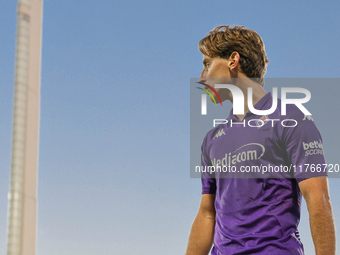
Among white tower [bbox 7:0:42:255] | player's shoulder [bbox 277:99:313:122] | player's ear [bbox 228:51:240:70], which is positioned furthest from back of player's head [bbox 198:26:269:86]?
white tower [bbox 7:0:42:255]

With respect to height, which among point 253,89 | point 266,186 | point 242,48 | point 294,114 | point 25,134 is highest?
point 242,48

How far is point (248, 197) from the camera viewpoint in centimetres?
409

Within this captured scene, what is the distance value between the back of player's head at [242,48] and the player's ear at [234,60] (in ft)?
0.11

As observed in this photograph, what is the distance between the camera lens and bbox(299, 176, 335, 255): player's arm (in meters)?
3.72

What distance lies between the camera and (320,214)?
12.4 feet

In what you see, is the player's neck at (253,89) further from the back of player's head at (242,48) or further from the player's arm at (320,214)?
the player's arm at (320,214)

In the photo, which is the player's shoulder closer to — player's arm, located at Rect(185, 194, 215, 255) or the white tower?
player's arm, located at Rect(185, 194, 215, 255)

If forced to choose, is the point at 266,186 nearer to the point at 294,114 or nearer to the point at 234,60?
the point at 294,114

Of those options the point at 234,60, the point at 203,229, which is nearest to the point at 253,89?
the point at 234,60

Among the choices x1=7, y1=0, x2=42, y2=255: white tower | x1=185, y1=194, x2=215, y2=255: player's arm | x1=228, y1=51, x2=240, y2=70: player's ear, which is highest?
x1=228, y1=51, x2=240, y2=70: player's ear

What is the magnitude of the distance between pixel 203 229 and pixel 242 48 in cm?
178

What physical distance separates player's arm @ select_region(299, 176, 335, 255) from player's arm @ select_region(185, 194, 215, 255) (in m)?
1.10

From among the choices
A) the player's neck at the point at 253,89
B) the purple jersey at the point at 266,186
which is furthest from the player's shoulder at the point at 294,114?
the player's neck at the point at 253,89

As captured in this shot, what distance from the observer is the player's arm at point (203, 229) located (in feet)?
15.4
